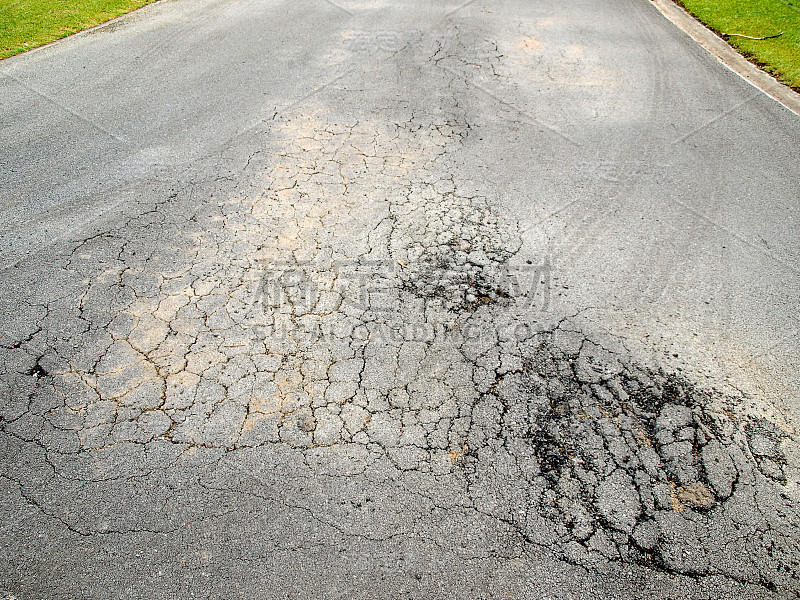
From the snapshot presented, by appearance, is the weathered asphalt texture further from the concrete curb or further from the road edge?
the road edge

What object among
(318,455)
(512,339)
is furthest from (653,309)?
(318,455)

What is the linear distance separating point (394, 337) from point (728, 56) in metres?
9.01

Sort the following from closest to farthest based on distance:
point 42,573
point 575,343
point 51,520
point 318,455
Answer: point 42,573, point 51,520, point 318,455, point 575,343

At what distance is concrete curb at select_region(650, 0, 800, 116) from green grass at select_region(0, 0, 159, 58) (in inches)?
435

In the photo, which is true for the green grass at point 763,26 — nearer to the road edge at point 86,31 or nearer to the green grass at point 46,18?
the road edge at point 86,31

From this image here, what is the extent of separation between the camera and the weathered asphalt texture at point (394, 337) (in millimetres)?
3402

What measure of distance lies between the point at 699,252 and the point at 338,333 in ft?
12.8

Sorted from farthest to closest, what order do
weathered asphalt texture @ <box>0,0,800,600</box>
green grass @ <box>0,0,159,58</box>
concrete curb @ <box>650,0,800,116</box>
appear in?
green grass @ <box>0,0,159,58</box> < concrete curb @ <box>650,0,800,116</box> < weathered asphalt texture @ <box>0,0,800,600</box>

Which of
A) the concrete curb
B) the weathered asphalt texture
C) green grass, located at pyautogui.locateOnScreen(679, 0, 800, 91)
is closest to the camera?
the weathered asphalt texture

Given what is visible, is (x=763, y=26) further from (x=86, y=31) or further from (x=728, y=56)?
(x=86, y=31)

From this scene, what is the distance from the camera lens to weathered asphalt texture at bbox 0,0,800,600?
3.40 metres

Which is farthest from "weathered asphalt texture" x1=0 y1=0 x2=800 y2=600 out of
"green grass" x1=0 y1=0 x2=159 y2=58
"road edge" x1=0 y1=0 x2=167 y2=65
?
"green grass" x1=0 y1=0 x2=159 y2=58

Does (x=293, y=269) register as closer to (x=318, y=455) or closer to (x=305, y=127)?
(x=318, y=455)

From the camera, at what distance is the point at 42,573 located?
3256mm
